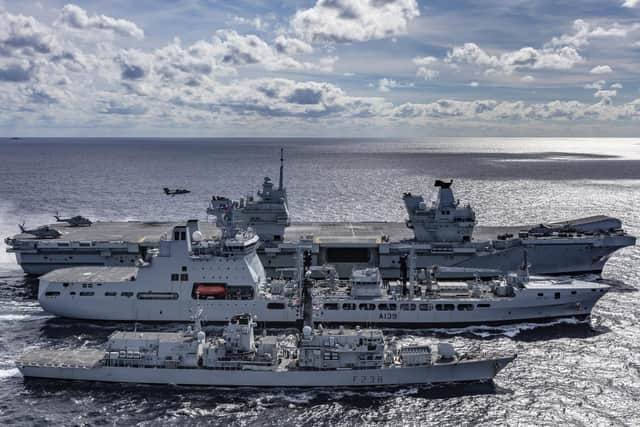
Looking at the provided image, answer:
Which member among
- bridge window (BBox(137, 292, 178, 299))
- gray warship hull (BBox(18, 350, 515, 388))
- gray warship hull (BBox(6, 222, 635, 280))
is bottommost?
gray warship hull (BBox(18, 350, 515, 388))

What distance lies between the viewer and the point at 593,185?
419 ft

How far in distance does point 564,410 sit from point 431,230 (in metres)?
23.0

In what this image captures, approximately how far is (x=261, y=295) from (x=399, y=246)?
13693 mm

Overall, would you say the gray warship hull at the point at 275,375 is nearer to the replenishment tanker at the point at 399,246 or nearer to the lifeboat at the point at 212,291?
the lifeboat at the point at 212,291

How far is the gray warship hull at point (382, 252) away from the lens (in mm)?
46656

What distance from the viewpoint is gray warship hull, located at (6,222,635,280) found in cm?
4666

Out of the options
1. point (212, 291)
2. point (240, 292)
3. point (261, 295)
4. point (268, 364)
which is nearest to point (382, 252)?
point (261, 295)

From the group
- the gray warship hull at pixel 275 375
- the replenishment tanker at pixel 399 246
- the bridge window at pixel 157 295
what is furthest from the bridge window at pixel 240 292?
the gray warship hull at pixel 275 375

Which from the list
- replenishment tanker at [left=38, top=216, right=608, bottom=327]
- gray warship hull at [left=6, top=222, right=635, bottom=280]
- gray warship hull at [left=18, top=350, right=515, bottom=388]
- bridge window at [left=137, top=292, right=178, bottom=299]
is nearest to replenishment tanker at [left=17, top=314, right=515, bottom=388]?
gray warship hull at [left=18, top=350, right=515, bottom=388]

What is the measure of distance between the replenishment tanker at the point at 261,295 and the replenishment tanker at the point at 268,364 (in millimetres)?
7345

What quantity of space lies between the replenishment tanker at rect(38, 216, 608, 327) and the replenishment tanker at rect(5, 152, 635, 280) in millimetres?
7303

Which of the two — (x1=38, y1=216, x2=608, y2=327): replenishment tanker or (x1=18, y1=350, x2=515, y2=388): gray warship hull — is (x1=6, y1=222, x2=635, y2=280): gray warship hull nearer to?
(x1=38, y1=216, x2=608, y2=327): replenishment tanker

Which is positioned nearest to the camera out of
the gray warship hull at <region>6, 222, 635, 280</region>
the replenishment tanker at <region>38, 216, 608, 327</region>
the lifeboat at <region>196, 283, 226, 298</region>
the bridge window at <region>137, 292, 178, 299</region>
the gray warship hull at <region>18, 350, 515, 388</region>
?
the gray warship hull at <region>18, 350, 515, 388</region>

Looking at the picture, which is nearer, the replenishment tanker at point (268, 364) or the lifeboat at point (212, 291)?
the replenishment tanker at point (268, 364)
